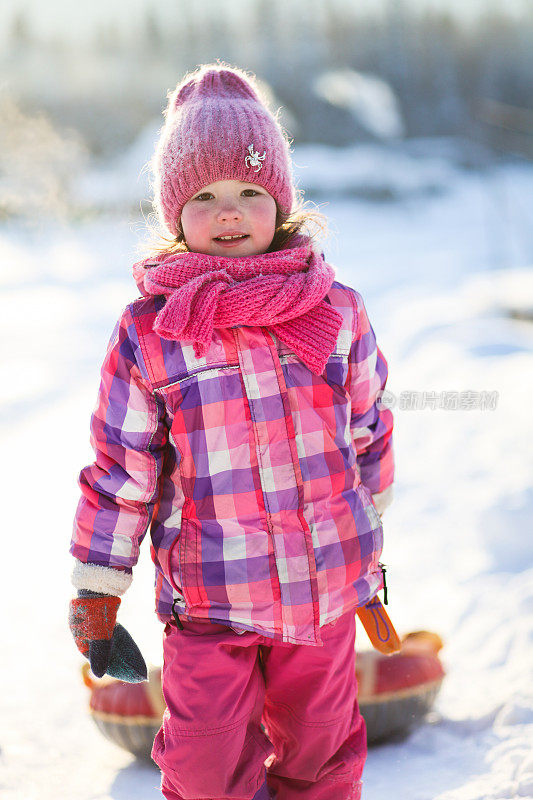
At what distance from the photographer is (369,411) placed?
1.02 m

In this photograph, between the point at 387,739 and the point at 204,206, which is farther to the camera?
the point at 387,739

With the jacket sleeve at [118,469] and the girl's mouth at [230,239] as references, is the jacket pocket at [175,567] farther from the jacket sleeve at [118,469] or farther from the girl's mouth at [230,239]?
the girl's mouth at [230,239]

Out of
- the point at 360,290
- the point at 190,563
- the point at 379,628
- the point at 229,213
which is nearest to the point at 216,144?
the point at 229,213

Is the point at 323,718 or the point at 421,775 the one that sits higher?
the point at 323,718

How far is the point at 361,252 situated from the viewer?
22.1 feet

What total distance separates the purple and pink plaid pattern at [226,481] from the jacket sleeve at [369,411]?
0.09 meters

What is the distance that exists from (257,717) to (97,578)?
0.27m

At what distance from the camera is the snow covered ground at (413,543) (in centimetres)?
117

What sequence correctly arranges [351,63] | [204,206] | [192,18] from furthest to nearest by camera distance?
[351,63] → [192,18] → [204,206]

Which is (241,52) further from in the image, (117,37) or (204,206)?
(204,206)

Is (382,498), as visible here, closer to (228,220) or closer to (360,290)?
(228,220)

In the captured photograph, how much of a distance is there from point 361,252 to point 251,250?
6002 millimetres

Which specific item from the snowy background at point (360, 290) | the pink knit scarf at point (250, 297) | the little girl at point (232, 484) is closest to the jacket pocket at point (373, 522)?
the little girl at point (232, 484)

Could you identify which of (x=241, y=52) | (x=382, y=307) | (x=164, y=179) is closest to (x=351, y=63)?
(x=241, y=52)
